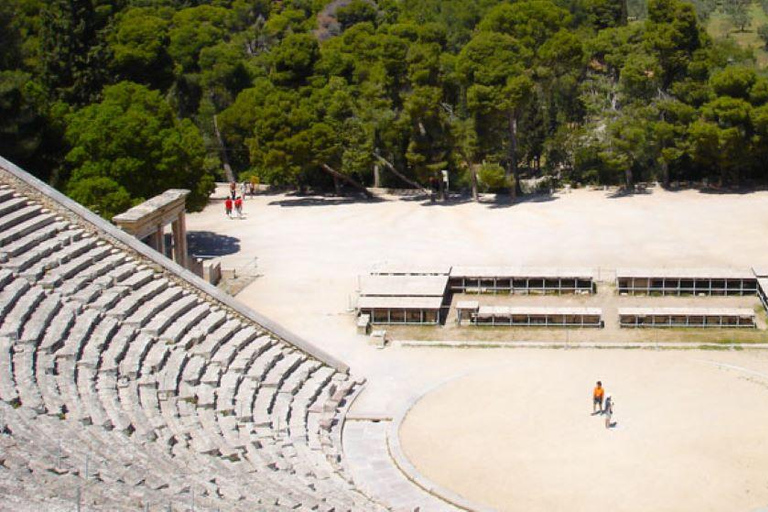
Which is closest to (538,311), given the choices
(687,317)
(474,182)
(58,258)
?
(687,317)

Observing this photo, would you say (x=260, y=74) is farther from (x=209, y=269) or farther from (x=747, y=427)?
(x=747, y=427)

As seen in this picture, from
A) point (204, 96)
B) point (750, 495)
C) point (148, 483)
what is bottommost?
point (750, 495)

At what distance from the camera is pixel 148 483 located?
64.2ft

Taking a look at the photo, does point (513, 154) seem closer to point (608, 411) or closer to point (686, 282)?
point (686, 282)

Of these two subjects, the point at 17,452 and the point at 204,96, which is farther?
the point at 204,96

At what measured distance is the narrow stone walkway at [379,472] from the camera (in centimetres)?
2512

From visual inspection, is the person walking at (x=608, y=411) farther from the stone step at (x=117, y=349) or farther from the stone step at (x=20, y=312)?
the stone step at (x=20, y=312)

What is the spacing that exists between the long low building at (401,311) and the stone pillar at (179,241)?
6.66 meters

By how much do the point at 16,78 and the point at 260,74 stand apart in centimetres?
2525

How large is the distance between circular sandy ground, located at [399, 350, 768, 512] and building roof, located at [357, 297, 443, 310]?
15.2 ft

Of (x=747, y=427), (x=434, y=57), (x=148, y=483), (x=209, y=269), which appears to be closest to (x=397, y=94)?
(x=434, y=57)

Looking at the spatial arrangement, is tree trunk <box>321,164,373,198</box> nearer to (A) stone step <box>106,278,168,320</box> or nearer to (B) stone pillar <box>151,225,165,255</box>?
(B) stone pillar <box>151,225,165,255</box>

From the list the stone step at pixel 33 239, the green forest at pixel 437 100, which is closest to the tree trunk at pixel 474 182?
the green forest at pixel 437 100

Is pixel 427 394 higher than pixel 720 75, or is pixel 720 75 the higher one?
pixel 720 75
